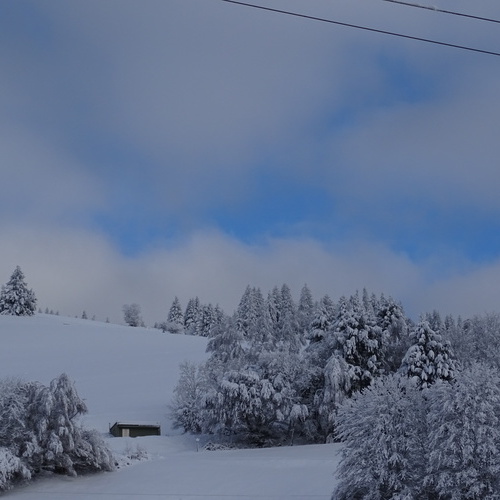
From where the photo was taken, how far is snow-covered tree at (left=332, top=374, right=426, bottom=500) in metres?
20.3

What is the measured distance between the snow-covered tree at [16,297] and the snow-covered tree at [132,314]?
50449 millimetres

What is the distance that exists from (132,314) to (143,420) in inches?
4279

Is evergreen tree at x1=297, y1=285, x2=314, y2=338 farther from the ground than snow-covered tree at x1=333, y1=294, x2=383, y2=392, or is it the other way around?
evergreen tree at x1=297, y1=285, x2=314, y2=338

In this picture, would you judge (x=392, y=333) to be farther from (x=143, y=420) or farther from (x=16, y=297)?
(x=16, y=297)

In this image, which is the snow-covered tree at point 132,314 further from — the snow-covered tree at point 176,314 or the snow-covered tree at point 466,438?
the snow-covered tree at point 466,438

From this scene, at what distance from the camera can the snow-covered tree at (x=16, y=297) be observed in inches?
3775

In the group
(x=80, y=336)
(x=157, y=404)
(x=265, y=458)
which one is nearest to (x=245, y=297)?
(x=80, y=336)

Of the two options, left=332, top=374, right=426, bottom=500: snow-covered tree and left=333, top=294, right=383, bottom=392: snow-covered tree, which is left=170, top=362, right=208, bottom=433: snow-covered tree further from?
left=332, top=374, right=426, bottom=500: snow-covered tree

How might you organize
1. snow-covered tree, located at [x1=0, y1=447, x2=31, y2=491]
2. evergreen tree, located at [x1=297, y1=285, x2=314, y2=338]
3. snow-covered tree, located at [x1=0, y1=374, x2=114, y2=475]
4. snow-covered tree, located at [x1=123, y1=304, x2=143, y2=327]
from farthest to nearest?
snow-covered tree, located at [x1=123, y1=304, x2=143, y2=327] < evergreen tree, located at [x1=297, y1=285, x2=314, y2=338] < snow-covered tree, located at [x1=0, y1=374, x2=114, y2=475] < snow-covered tree, located at [x1=0, y1=447, x2=31, y2=491]

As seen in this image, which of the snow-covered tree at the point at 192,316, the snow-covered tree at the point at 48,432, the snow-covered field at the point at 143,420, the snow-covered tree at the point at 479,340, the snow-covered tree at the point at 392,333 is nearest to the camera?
the snow-covered field at the point at 143,420

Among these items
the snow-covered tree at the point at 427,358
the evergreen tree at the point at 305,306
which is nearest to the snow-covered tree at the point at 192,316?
the evergreen tree at the point at 305,306

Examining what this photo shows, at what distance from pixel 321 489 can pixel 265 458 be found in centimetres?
585

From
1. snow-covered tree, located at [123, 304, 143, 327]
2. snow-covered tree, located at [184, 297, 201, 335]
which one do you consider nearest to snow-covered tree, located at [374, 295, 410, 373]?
snow-covered tree, located at [184, 297, 201, 335]

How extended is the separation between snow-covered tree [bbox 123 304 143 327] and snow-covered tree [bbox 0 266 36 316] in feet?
166
